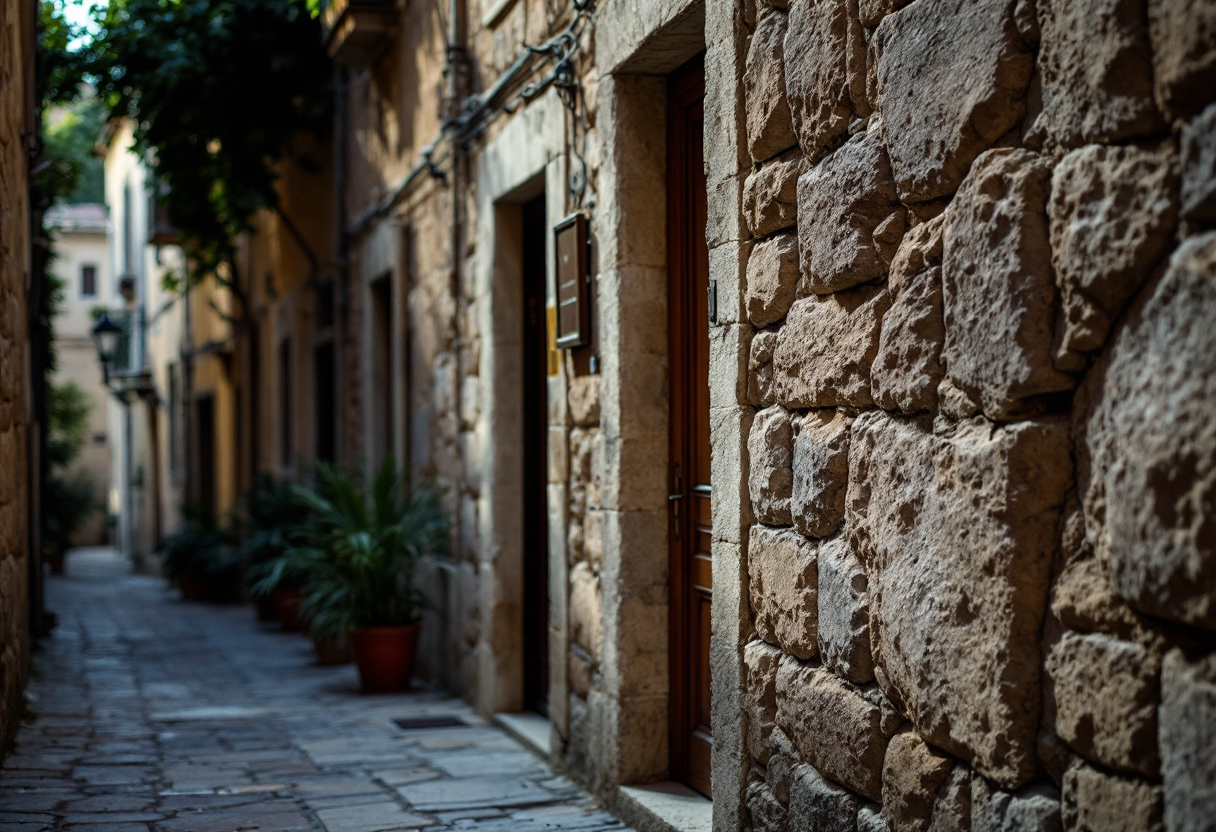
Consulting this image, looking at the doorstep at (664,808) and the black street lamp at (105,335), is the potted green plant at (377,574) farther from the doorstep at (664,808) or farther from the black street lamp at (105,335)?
the black street lamp at (105,335)

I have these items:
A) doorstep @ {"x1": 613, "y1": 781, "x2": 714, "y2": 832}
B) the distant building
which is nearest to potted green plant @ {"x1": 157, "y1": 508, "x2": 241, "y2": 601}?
doorstep @ {"x1": 613, "y1": 781, "x2": 714, "y2": 832}

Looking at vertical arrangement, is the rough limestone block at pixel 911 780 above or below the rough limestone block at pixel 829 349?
below

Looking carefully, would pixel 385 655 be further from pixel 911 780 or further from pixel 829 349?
pixel 911 780

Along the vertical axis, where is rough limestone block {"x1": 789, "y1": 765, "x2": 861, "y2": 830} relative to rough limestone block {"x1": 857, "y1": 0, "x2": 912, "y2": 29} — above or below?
below

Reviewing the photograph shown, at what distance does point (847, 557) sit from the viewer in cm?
289

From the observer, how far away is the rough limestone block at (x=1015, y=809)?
2137 mm

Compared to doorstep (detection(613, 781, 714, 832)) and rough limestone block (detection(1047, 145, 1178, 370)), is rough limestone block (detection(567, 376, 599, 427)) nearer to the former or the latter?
doorstep (detection(613, 781, 714, 832))

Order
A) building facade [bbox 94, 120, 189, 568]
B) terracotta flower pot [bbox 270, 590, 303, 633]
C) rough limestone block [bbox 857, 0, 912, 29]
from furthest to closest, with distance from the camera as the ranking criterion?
1. building facade [bbox 94, 120, 189, 568]
2. terracotta flower pot [bbox 270, 590, 303, 633]
3. rough limestone block [bbox 857, 0, 912, 29]

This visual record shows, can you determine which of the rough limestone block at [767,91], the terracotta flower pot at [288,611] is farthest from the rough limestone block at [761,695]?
the terracotta flower pot at [288,611]

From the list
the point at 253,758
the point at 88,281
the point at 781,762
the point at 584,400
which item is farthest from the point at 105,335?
the point at 88,281

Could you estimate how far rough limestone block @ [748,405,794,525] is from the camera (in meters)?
3.21

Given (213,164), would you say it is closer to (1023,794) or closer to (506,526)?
(506,526)

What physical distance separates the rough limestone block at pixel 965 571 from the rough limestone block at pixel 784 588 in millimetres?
311

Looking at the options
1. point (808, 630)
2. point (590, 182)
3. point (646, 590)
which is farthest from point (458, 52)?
point (808, 630)
